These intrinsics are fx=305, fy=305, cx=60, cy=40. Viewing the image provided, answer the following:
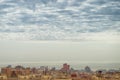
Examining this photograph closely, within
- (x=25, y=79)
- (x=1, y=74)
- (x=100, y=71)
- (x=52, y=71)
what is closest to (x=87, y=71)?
(x=100, y=71)

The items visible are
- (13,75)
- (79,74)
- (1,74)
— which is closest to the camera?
(1,74)

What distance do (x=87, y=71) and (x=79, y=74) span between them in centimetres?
78

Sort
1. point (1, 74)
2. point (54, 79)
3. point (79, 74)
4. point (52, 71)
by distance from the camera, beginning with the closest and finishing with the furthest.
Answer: point (1, 74), point (54, 79), point (79, 74), point (52, 71)

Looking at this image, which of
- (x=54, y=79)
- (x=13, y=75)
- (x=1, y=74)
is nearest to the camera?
(x=1, y=74)

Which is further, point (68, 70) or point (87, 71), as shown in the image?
point (87, 71)

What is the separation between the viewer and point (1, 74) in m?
8.83

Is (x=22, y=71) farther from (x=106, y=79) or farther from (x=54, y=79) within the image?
(x=106, y=79)

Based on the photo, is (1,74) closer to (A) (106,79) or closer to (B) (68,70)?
(B) (68,70)

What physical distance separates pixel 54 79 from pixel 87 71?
82.8 inches

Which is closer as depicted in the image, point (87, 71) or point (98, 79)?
point (98, 79)

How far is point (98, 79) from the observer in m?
10.3

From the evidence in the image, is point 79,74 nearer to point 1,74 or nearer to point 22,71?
point 22,71

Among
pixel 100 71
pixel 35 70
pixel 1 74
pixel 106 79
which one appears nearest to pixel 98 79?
pixel 106 79

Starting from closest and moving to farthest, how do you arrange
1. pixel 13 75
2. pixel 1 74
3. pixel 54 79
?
pixel 1 74 < pixel 13 75 < pixel 54 79
